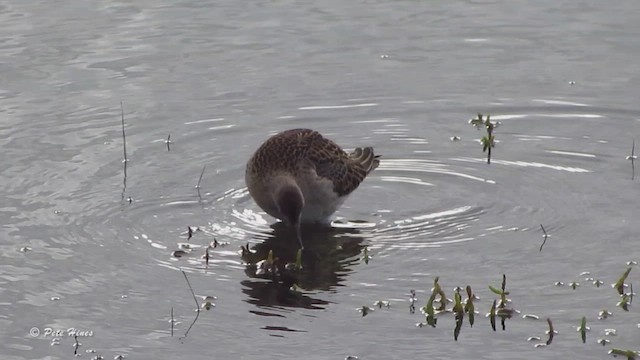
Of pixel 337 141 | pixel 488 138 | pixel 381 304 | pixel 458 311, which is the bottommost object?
pixel 381 304

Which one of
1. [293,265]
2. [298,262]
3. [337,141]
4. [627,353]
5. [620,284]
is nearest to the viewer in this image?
[627,353]

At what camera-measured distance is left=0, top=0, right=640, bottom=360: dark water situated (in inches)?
348

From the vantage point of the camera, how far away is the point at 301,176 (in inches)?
430

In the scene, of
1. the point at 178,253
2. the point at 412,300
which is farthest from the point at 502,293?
the point at 178,253

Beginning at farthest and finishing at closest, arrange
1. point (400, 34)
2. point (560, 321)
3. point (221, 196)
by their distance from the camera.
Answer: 1. point (400, 34)
2. point (221, 196)
3. point (560, 321)

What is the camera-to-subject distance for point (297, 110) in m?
13.0

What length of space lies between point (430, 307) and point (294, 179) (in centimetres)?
242

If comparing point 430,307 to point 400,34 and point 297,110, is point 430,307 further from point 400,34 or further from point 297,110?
point 400,34

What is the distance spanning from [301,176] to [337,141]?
173cm

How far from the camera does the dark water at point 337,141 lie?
8.84 meters

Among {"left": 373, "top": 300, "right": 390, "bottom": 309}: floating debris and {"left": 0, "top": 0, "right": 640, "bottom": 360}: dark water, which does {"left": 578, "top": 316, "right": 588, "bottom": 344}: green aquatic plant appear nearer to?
{"left": 0, "top": 0, "right": 640, "bottom": 360}: dark water

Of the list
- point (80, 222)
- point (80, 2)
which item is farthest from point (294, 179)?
point (80, 2)

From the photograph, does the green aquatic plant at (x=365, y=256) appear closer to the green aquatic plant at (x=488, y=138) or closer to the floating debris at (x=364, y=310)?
the floating debris at (x=364, y=310)

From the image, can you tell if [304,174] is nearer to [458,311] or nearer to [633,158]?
[458,311]
